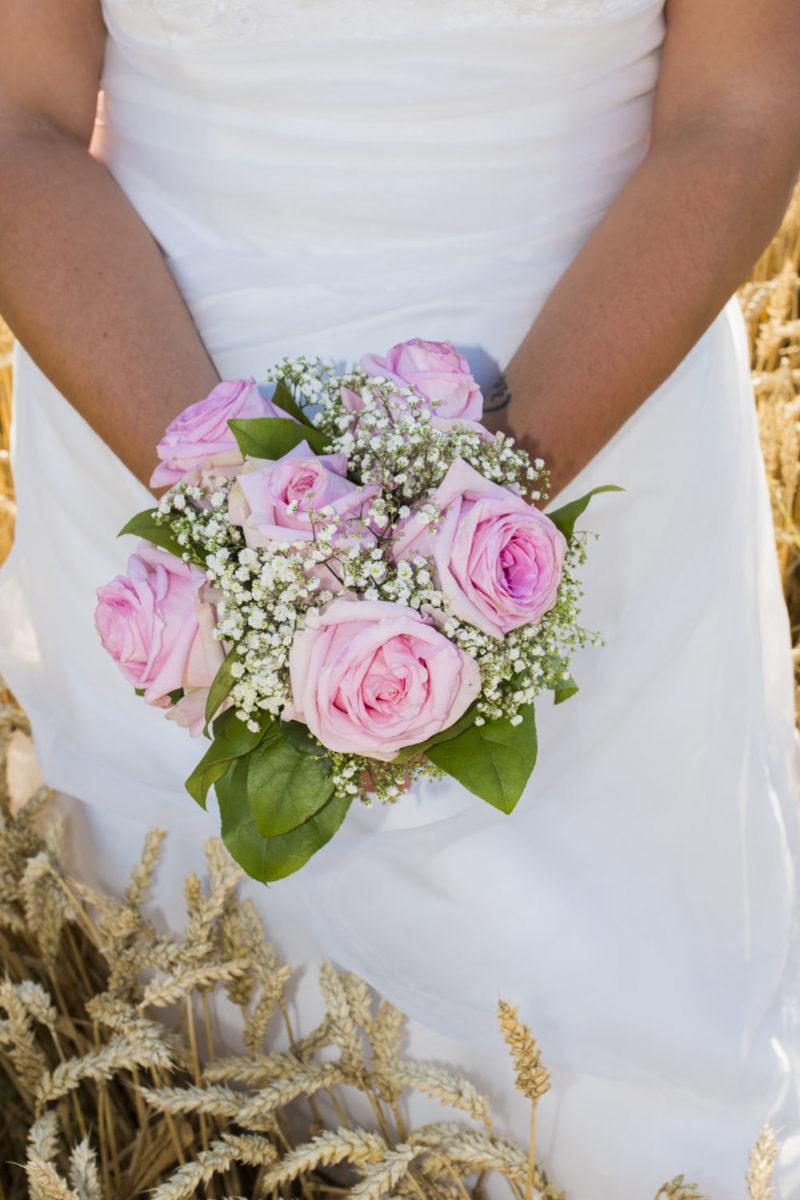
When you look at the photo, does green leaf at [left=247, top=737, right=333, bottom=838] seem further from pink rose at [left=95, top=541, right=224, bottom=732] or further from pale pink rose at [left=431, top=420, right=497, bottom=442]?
pale pink rose at [left=431, top=420, right=497, bottom=442]

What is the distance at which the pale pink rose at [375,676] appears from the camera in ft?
2.90

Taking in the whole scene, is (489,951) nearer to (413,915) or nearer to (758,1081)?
(413,915)

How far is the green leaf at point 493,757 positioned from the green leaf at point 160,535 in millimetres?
305

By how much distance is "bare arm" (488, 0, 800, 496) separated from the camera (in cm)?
129

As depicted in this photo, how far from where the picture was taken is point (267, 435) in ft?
3.41

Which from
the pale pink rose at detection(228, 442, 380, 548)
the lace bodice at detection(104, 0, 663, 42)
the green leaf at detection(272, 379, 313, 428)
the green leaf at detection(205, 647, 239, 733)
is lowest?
the green leaf at detection(205, 647, 239, 733)

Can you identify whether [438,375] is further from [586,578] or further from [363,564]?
[586,578]

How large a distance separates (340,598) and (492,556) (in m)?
0.14

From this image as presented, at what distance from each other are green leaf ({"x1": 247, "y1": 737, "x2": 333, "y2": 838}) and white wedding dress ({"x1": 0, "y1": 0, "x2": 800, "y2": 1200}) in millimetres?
378

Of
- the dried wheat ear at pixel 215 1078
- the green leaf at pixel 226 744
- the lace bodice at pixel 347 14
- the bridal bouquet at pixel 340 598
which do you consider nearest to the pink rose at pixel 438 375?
the bridal bouquet at pixel 340 598

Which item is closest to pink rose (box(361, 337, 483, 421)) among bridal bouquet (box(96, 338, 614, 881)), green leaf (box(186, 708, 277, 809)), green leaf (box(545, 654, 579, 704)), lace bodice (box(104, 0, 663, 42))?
bridal bouquet (box(96, 338, 614, 881))

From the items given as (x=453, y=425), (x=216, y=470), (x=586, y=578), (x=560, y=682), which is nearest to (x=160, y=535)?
(x=216, y=470)

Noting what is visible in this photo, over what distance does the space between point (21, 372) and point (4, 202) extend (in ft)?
1.32

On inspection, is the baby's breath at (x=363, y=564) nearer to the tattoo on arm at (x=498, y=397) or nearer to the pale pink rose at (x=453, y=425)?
the pale pink rose at (x=453, y=425)
